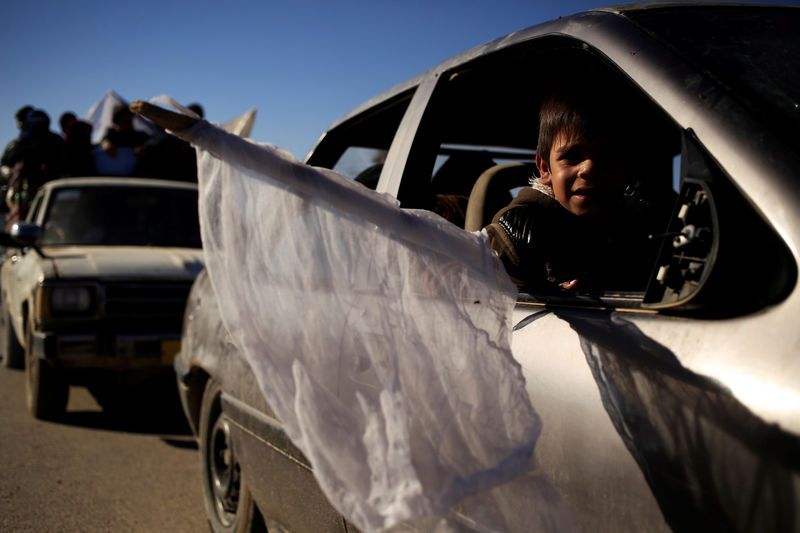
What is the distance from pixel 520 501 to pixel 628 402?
0.88ft

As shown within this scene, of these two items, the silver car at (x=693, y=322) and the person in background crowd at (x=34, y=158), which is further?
the person in background crowd at (x=34, y=158)

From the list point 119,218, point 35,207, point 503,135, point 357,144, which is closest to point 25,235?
point 119,218

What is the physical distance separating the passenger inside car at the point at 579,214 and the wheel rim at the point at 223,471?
1697 mm

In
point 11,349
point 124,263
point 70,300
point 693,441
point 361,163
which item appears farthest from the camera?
point 11,349

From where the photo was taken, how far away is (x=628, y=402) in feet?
3.76

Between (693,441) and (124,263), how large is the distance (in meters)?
5.07

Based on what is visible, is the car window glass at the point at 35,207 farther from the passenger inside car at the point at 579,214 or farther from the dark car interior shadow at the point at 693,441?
the dark car interior shadow at the point at 693,441

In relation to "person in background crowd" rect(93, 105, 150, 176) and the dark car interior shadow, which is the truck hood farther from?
the dark car interior shadow

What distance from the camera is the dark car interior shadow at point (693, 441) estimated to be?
36.4 inches

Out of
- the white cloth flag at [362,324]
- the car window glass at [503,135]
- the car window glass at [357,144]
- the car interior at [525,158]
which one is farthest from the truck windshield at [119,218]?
the white cloth flag at [362,324]

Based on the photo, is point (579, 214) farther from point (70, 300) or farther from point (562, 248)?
point (70, 300)

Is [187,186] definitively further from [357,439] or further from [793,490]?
[793,490]

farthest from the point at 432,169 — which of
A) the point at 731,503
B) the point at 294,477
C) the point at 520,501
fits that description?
the point at 731,503

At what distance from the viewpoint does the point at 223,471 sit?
3047 mm
